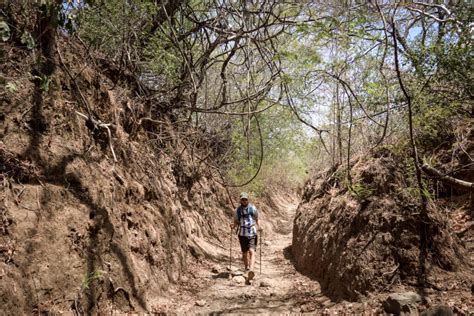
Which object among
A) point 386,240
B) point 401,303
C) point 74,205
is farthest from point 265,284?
point 74,205

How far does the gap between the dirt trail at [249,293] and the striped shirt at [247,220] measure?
3.00 ft

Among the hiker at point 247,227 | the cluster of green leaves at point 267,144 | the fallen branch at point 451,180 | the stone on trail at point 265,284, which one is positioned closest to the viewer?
the fallen branch at point 451,180

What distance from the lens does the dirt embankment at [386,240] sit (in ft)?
14.7

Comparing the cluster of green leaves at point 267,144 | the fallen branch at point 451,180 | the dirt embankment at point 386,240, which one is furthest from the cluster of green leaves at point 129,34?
the fallen branch at point 451,180

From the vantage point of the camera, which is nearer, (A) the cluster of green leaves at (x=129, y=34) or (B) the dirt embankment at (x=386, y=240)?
(B) the dirt embankment at (x=386, y=240)

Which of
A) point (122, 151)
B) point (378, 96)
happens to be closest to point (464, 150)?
point (378, 96)

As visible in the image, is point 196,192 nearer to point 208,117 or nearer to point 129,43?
point 208,117

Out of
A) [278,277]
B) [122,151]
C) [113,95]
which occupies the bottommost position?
[278,277]

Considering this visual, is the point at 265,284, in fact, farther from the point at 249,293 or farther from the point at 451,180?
the point at 451,180

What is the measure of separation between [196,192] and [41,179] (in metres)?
6.31

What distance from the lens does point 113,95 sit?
6.65 m

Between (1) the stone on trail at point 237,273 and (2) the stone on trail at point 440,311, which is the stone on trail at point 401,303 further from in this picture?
(1) the stone on trail at point 237,273

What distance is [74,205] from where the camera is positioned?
423cm

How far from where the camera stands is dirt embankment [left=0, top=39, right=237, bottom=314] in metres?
3.50
